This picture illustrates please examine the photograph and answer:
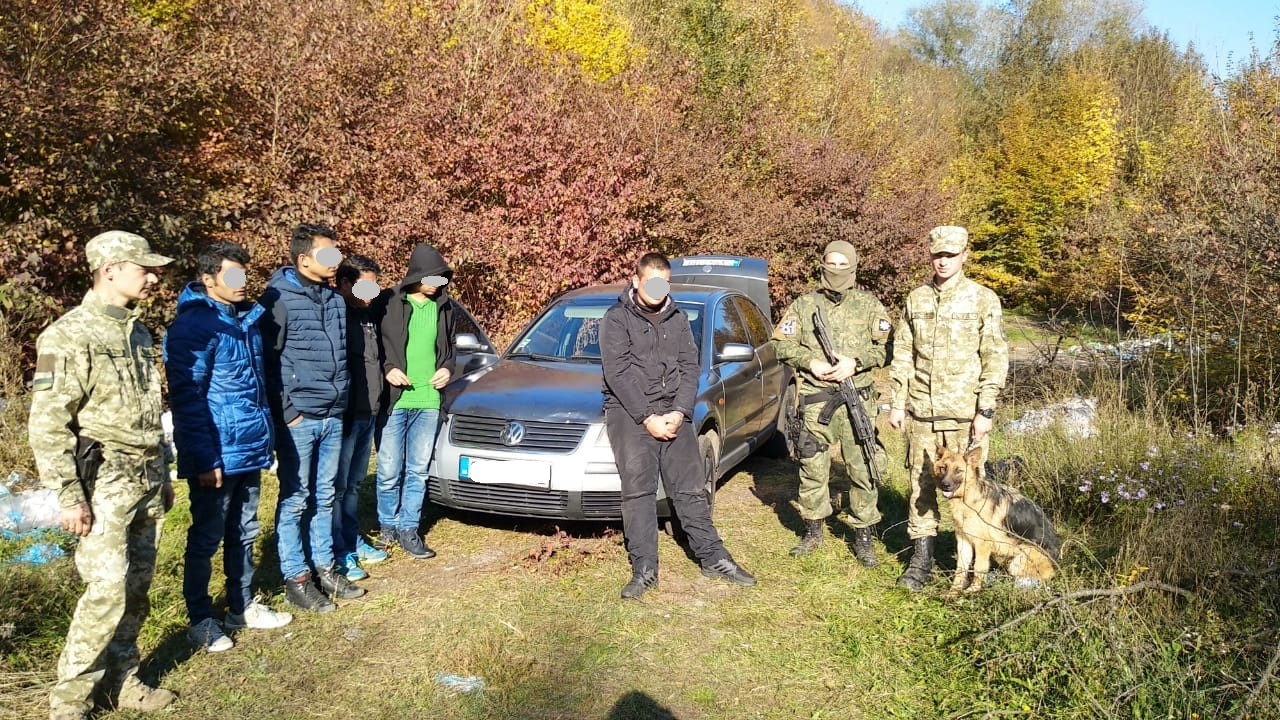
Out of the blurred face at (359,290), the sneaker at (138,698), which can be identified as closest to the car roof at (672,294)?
the blurred face at (359,290)

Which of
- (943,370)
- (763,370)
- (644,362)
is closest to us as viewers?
(943,370)

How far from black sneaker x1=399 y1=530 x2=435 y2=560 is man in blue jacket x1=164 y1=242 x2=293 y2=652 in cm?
128

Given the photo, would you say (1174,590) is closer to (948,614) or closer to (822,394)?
(948,614)

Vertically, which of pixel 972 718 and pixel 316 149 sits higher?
pixel 316 149

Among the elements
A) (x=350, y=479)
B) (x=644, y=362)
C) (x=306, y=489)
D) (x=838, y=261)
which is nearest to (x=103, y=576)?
(x=306, y=489)

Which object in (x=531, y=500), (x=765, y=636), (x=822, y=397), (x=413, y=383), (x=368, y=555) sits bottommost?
(x=765, y=636)

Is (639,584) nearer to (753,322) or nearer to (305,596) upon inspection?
(305,596)

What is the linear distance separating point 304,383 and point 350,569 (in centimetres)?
130

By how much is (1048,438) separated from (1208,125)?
5054 mm

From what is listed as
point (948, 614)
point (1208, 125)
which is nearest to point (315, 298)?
point (948, 614)

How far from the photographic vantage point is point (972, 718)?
3516 mm

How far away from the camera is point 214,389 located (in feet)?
12.7

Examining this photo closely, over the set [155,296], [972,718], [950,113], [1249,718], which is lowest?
[972,718]

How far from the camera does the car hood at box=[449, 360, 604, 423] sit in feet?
18.4
